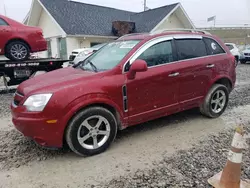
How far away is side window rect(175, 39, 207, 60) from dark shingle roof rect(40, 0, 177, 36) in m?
15.0

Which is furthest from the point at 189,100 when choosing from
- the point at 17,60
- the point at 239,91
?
the point at 17,60

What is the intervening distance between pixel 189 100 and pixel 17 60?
6267mm

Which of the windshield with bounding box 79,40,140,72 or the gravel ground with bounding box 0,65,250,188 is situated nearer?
the gravel ground with bounding box 0,65,250,188

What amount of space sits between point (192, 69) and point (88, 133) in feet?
7.41

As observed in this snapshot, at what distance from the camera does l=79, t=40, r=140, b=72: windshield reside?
12.7 feet

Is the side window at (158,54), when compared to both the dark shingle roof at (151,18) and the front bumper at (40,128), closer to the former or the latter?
the front bumper at (40,128)

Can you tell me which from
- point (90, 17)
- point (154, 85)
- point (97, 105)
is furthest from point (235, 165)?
point (90, 17)

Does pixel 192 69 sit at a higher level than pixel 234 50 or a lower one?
lower

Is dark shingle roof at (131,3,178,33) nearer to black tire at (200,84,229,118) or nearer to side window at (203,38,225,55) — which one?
side window at (203,38,225,55)

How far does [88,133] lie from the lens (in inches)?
135

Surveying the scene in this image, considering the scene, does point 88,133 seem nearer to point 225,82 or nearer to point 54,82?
point 54,82

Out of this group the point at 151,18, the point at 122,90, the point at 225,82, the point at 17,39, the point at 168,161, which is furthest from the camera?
the point at 151,18

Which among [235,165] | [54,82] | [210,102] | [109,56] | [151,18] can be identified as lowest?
[235,165]

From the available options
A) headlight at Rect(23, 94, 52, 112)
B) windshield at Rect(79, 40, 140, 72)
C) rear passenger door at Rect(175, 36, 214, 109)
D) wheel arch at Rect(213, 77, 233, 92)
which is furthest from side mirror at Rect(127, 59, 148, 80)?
wheel arch at Rect(213, 77, 233, 92)
